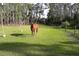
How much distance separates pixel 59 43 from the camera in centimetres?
7075

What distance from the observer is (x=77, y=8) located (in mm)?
70750

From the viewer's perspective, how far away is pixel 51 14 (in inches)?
2785

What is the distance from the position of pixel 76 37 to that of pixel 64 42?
142 mm

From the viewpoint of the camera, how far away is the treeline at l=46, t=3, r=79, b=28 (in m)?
70.8

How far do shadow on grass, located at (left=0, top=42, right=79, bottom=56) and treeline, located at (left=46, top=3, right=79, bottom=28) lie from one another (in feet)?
0.73

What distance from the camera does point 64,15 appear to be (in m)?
70.8

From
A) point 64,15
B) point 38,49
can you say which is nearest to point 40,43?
point 38,49

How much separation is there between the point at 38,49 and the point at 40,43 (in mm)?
62

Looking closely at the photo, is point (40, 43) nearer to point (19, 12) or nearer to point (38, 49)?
point (38, 49)

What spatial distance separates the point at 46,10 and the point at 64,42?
358 mm

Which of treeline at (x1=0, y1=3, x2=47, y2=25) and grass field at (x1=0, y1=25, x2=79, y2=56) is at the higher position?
treeline at (x1=0, y1=3, x2=47, y2=25)

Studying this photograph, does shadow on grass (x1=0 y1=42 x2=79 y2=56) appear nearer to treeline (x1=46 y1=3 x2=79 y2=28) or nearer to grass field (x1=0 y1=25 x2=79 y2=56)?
grass field (x1=0 y1=25 x2=79 y2=56)

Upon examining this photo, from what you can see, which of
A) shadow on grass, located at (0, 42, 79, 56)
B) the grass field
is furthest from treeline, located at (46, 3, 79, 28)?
shadow on grass, located at (0, 42, 79, 56)

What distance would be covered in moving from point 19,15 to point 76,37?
599 millimetres
